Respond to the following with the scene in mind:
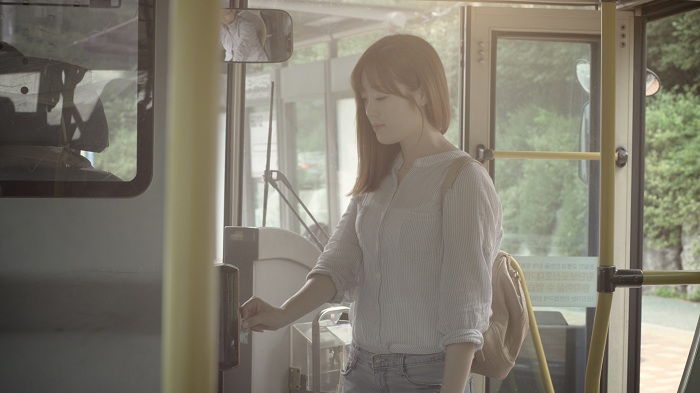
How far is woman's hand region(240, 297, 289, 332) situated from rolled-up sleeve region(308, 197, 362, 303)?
0.50ft

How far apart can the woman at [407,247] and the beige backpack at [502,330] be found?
154 millimetres

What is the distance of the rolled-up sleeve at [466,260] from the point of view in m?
1.73

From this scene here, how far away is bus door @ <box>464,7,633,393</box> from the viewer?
3514mm

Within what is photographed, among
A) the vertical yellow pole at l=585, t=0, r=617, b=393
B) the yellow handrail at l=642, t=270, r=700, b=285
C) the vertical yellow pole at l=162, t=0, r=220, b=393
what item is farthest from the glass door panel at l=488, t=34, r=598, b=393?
the vertical yellow pole at l=162, t=0, r=220, b=393

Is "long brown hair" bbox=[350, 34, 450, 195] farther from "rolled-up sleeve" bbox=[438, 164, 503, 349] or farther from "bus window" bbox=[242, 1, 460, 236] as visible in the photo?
"bus window" bbox=[242, 1, 460, 236]

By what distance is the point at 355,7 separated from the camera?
580cm

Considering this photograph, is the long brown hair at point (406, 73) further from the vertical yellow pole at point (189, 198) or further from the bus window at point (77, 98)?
the vertical yellow pole at point (189, 198)

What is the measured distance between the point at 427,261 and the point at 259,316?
0.43m

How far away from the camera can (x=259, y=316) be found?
191 cm

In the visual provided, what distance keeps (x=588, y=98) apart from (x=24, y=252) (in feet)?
9.53

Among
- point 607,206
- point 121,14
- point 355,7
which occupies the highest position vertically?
point 355,7

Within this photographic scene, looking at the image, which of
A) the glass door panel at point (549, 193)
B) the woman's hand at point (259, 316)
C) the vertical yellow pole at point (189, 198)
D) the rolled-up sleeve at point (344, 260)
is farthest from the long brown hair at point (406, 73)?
the glass door panel at point (549, 193)

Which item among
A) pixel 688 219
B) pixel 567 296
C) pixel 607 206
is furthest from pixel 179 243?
pixel 688 219

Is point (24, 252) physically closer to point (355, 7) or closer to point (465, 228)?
point (465, 228)
